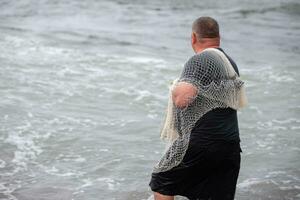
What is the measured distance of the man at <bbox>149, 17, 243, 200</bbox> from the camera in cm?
467

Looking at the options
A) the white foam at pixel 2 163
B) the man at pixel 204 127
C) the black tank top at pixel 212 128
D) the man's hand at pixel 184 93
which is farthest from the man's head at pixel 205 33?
the white foam at pixel 2 163

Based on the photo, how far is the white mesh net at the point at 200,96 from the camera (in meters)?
4.66

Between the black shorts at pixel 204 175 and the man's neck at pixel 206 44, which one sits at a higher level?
the man's neck at pixel 206 44

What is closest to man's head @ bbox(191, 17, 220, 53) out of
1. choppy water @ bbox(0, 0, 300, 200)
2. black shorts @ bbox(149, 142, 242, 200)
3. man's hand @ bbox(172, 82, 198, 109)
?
man's hand @ bbox(172, 82, 198, 109)

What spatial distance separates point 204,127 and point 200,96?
0.25 metres

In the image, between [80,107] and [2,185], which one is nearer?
[2,185]

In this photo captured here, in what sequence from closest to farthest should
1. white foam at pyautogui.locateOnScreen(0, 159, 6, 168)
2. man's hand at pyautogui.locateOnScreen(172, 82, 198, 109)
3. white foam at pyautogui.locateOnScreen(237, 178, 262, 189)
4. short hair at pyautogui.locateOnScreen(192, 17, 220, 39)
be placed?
man's hand at pyautogui.locateOnScreen(172, 82, 198, 109) → short hair at pyautogui.locateOnScreen(192, 17, 220, 39) → white foam at pyautogui.locateOnScreen(237, 178, 262, 189) → white foam at pyautogui.locateOnScreen(0, 159, 6, 168)

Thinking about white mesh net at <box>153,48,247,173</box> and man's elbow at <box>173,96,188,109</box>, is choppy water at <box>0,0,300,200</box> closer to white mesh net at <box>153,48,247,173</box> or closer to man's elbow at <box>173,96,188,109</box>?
white mesh net at <box>153,48,247,173</box>

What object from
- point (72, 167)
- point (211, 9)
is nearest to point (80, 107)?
point (72, 167)

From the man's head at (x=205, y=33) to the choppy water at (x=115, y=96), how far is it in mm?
2704

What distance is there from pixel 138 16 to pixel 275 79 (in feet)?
29.6

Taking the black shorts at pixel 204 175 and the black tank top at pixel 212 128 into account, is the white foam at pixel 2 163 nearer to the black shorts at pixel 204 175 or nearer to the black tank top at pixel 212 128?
the black shorts at pixel 204 175

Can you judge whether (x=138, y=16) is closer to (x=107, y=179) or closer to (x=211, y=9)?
(x=211, y=9)

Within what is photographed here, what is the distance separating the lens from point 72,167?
25.9 feet
